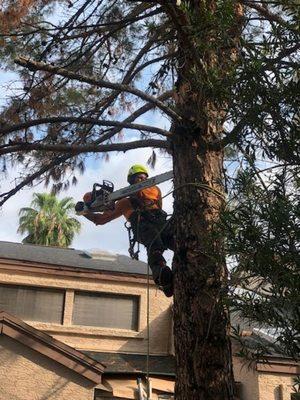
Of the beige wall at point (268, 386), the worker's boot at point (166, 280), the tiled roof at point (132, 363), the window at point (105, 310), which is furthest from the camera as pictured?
the window at point (105, 310)

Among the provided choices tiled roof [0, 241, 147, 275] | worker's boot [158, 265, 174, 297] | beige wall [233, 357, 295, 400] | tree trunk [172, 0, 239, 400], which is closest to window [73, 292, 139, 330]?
tiled roof [0, 241, 147, 275]

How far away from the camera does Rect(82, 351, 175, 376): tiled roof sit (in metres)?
11.9

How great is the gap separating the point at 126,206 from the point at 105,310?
7864 mm

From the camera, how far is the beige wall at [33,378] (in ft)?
35.3

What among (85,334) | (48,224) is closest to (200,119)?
(85,334)

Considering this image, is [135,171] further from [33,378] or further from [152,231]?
[33,378]

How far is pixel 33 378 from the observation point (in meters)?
10.9

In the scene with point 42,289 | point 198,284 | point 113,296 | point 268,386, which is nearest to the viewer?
point 198,284

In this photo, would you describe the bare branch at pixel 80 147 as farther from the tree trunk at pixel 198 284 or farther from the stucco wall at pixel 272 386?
Result: the stucco wall at pixel 272 386

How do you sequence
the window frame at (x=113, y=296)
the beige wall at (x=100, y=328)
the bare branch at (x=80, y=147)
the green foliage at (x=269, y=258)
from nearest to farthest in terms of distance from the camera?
the green foliage at (x=269, y=258)
the bare branch at (x=80, y=147)
the beige wall at (x=100, y=328)
the window frame at (x=113, y=296)

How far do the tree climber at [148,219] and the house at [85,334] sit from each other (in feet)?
16.2

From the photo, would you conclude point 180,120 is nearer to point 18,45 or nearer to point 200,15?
point 200,15

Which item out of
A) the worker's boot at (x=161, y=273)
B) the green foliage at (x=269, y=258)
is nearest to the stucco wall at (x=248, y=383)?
the worker's boot at (x=161, y=273)

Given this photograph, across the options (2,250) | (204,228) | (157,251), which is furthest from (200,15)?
(2,250)
